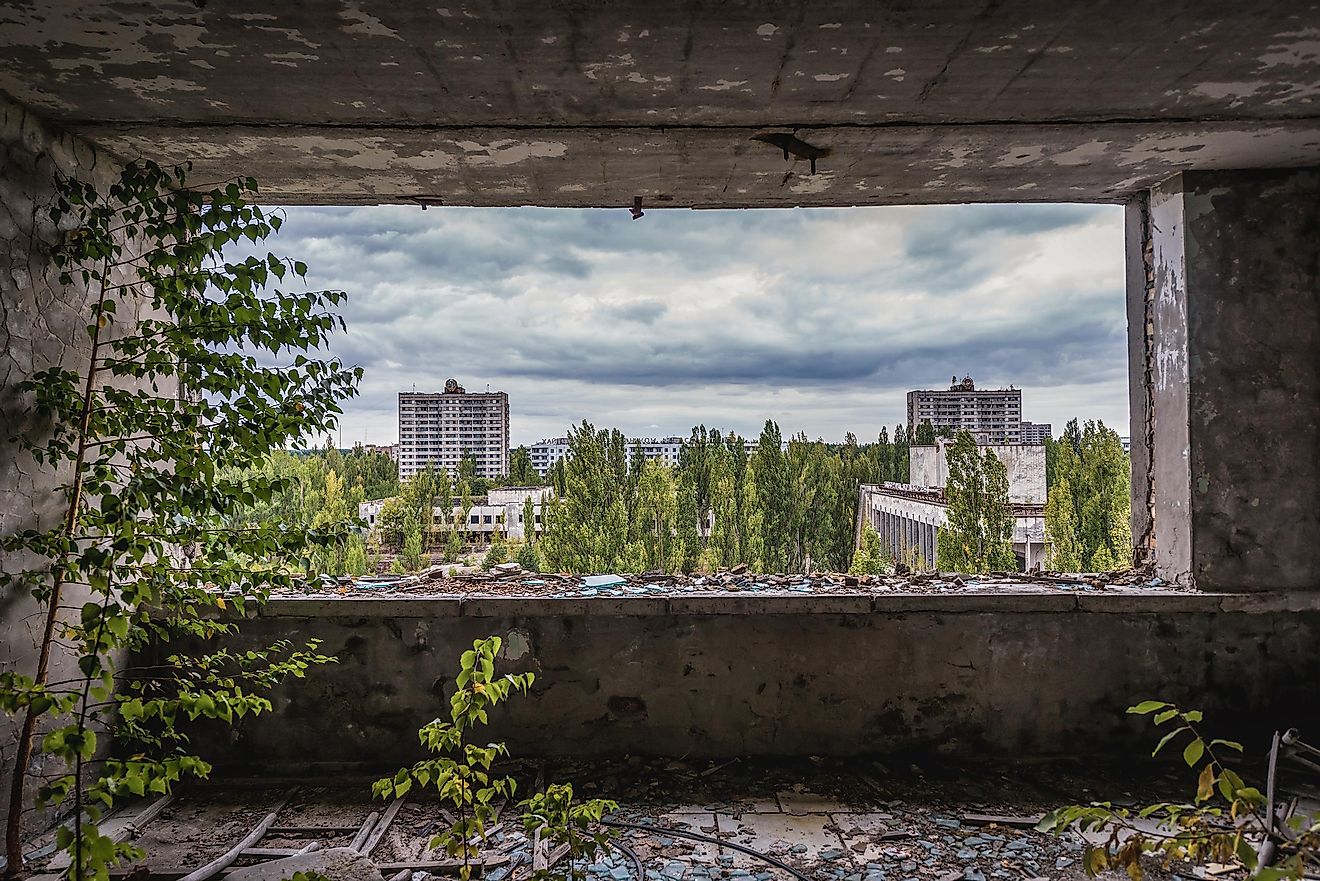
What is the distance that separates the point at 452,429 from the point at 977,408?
334 cm

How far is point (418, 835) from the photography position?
3.00m

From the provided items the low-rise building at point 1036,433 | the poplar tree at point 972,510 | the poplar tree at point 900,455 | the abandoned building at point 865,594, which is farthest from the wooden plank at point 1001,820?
the low-rise building at point 1036,433

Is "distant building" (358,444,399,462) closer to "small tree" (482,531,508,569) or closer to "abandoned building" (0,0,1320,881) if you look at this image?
"small tree" (482,531,508,569)

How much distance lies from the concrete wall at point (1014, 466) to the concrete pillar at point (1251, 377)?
1246 mm

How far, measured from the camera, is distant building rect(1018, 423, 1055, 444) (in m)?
4.80

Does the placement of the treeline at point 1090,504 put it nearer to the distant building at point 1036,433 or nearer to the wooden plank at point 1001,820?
the distant building at point 1036,433

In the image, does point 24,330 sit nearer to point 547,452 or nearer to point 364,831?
point 364,831

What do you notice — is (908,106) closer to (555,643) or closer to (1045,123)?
(1045,123)

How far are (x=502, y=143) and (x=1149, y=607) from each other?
11.8 ft

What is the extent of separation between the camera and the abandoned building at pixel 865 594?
8.99ft

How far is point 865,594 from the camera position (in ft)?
11.7

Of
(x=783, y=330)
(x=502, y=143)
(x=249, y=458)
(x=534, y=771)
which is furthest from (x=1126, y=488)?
(x=249, y=458)

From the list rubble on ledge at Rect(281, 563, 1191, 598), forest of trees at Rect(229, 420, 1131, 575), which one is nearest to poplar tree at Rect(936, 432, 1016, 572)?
forest of trees at Rect(229, 420, 1131, 575)

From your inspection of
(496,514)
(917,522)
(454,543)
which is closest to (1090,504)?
(917,522)
